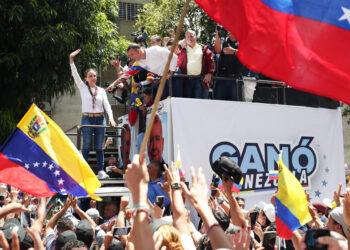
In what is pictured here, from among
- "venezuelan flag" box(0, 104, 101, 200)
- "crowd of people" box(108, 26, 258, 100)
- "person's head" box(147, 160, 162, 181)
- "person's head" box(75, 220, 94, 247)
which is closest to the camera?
"person's head" box(75, 220, 94, 247)

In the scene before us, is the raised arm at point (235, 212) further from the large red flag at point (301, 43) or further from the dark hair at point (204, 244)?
the large red flag at point (301, 43)

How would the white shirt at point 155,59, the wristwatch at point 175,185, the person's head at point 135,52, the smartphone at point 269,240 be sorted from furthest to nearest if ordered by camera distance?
the white shirt at point 155,59 → the person's head at point 135,52 → the smartphone at point 269,240 → the wristwatch at point 175,185

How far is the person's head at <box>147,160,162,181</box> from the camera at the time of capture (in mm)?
8742

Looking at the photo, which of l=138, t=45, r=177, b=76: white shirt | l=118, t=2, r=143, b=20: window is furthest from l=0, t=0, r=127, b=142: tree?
l=118, t=2, r=143, b=20: window

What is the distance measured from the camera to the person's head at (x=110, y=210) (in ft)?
27.1

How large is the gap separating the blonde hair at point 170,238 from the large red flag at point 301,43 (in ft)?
4.68

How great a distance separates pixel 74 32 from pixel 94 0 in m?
1.62

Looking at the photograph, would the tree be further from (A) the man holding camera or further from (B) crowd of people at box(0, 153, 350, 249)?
(B) crowd of people at box(0, 153, 350, 249)

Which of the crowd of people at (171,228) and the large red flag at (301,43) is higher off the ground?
the large red flag at (301,43)

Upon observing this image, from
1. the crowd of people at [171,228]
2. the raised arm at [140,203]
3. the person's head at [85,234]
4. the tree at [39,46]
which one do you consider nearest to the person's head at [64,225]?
the crowd of people at [171,228]

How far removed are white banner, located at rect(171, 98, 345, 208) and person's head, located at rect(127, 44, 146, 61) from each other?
A: 1160 millimetres

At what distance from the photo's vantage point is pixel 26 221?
6137 millimetres

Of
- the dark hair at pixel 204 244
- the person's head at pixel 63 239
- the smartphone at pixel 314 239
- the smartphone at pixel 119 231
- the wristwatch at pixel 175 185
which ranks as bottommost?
the person's head at pixel 63 239

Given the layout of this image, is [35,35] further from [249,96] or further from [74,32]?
[249,96]
